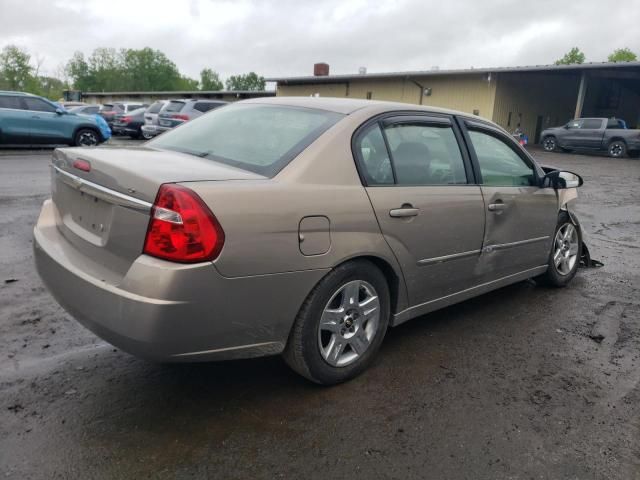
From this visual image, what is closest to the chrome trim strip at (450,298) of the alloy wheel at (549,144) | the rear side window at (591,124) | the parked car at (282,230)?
the parked car at (282,230)

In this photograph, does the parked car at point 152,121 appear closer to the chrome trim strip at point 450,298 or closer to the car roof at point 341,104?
the car roof at point 341,104

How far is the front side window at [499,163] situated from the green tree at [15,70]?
292 ft

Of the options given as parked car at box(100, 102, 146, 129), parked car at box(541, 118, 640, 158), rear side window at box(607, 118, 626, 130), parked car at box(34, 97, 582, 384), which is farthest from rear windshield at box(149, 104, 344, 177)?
rear side window at box(607, 118, 626, 130)

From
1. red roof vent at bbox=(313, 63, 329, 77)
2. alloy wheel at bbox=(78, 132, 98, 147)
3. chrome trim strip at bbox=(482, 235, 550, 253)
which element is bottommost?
alloy wheel at bbox=(78, 132, 98, 147)

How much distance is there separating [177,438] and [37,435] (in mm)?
636

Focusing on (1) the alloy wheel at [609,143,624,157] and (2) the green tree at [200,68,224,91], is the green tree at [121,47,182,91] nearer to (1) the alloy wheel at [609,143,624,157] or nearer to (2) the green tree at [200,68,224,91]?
(2) the green tree at [200,68,224,91]

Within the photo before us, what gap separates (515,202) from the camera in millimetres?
4023

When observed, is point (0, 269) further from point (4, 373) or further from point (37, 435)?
point (37, 435)

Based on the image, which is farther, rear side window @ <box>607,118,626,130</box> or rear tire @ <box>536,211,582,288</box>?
rear side window @ <box>607,118,626,130</box>

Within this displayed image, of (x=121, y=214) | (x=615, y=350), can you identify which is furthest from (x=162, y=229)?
(x=615, y=350)

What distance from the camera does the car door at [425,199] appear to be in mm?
3088

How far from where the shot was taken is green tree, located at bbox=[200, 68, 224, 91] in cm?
12738

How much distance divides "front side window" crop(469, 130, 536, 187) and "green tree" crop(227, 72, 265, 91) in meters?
121

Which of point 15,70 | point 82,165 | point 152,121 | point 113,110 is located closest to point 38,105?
point 152,121
